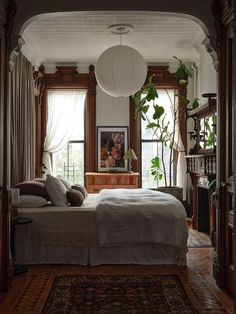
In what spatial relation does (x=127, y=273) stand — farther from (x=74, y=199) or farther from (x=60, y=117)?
(x=60, y=117)

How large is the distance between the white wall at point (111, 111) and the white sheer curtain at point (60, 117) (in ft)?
1.16

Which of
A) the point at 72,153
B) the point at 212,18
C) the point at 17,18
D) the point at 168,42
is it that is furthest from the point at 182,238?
the point at 72,153

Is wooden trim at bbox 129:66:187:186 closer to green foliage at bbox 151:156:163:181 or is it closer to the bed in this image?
green foliage at bbox 151:156:163:181

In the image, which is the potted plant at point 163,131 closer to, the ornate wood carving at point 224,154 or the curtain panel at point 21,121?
the curtain panel at point 21,121

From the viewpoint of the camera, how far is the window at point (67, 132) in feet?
27.6

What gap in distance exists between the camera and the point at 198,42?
23.6 feet

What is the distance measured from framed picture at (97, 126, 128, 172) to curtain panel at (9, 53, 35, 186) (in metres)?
1.74

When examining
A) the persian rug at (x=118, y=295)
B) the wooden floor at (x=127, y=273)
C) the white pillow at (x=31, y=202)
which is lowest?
the wooden floor at (x=127, y=273)

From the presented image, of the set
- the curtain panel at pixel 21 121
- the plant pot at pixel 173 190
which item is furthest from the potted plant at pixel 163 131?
the curtain panel at pixel 21 121

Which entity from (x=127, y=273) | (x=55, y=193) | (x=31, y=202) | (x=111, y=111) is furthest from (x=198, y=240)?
(x=111, y=111)

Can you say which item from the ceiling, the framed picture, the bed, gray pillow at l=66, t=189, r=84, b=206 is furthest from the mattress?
the framed picture

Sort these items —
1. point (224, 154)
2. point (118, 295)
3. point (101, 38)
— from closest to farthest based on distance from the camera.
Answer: point (118, 295) → point (224, 154) → point (101, 38)

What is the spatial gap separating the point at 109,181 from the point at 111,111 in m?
1.43

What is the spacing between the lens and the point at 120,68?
543 cm
